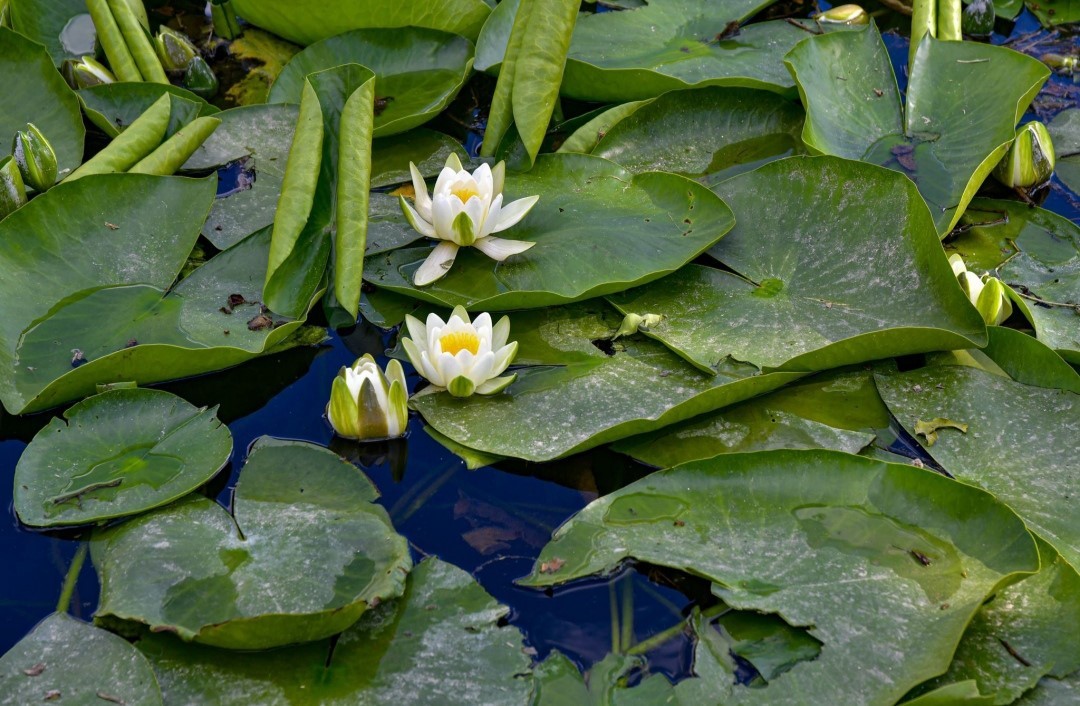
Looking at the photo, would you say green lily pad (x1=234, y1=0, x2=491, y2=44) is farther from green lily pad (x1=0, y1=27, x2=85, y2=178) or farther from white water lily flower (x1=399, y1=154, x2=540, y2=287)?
white water lily flower (x1=399, y1=154, x2=540, y2=287)

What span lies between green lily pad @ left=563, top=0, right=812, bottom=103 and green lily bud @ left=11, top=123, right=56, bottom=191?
1.78 metres

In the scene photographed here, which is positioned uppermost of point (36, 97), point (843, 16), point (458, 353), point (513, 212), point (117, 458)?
point (36, 97)


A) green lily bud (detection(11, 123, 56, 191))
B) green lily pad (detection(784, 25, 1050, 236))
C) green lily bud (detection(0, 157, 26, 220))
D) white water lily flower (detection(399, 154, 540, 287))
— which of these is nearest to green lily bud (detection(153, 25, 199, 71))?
green lily bud (detection(11, 123, 56, 191))

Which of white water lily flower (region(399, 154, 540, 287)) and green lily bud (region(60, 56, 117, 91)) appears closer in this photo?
white water lily flower (region(399, 154, 540, 287))

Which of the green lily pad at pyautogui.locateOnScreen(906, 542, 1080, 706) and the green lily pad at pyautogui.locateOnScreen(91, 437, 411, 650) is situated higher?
the green lily pad at pyautogui.locateOnScreen(91, 437, 411, 650)

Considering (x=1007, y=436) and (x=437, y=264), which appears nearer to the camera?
(x=1007, y=436)

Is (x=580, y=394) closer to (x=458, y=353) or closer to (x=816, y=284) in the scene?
(x=458, y=353)

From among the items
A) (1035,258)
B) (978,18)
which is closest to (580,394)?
(1035,258)

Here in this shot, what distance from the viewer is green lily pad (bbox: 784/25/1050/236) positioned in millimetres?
3082

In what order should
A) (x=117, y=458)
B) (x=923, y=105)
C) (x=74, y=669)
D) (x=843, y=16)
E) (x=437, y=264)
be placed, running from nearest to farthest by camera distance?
(x=74, y=669), (x=117, y=458), (x=437, y=264), (x=923, y=105), (x=843, y=16)

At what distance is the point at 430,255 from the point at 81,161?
136 cm

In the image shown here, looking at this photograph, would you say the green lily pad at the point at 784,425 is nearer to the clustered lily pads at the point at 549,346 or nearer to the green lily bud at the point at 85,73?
the clustered lily pads at the point at 549,346

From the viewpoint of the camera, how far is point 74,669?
1.91m

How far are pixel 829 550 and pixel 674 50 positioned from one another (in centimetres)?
218
